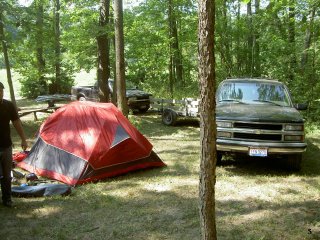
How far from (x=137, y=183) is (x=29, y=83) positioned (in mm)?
21750

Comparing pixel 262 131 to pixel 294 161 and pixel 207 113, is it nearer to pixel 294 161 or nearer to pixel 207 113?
pixel 294 161

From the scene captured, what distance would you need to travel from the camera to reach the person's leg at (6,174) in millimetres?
5805

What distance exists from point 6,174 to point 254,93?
5.66 m

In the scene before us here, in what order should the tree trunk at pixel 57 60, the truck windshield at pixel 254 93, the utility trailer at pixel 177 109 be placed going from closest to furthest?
1. the truck windshield at pixel 254 93
2. the utility trailer at pixel 177 109
3. the tree trunk at pixel 57 60

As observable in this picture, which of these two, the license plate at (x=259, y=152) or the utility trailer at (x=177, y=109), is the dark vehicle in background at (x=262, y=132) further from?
the utility trailer at (x=177, y=109)

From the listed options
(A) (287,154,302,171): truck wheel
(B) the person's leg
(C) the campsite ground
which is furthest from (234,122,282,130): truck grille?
(B) the person's leg

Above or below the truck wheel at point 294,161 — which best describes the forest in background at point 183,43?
above

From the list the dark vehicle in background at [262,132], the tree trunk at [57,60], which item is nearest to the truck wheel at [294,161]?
the dark vehicle in background at [262,132]

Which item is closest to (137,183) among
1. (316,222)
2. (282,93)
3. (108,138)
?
(108,138)

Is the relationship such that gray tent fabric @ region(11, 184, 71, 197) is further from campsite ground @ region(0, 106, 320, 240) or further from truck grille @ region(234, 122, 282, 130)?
Result: truck grille @ region(234, 122, 282, 130)

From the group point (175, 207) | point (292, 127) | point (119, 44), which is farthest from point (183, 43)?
point (175, 207)

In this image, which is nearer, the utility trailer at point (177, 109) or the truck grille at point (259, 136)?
the truck grille at point (259, 136)

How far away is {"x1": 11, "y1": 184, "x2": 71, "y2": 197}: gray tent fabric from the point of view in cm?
645

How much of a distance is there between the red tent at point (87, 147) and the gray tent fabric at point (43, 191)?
0.45m
